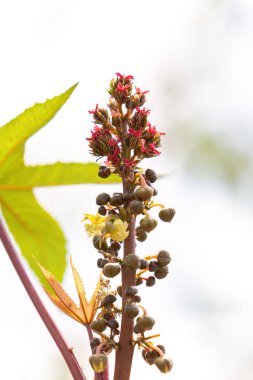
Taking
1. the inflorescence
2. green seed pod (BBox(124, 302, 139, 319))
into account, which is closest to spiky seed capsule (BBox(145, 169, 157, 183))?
the inflorescence

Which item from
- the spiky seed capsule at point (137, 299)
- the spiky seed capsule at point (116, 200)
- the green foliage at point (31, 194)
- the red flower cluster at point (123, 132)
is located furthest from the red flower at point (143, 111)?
→ the green foliage at point (31, 194)

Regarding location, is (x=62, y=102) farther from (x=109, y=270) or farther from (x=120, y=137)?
(x=109, y=270)

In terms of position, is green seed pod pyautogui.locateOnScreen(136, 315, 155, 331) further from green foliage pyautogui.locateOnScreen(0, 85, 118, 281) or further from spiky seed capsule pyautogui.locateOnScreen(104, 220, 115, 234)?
green foliage pyautogui.locateOnScreen(0, 85, 118, 281)

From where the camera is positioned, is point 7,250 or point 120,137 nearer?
point 120,137

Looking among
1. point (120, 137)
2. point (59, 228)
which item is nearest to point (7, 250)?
point (59, 228)

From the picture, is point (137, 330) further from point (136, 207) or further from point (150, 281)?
point (136, 207)

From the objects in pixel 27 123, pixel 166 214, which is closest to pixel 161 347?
pixel 166 214
